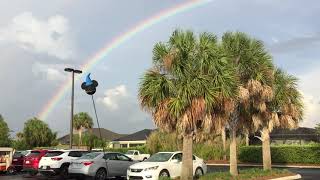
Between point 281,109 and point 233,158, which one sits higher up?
point 281,109

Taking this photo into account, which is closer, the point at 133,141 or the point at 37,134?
the point at 37,134

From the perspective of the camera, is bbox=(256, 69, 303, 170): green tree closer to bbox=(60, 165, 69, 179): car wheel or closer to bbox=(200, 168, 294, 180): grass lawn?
bbox=(200, 168, 294, 180): grass lawn

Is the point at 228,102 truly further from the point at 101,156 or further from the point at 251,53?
the point at 101,156

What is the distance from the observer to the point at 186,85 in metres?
19.2

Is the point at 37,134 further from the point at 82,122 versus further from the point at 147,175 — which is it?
the point at 147,175

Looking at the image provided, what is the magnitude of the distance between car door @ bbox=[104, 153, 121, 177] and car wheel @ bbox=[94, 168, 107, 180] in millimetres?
263

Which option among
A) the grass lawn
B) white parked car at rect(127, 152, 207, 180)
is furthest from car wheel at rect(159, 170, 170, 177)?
the grass lawn

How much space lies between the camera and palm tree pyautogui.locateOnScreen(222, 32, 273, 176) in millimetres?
23844

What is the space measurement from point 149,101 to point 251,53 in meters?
6.83

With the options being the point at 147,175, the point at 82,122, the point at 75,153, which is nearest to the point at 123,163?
the point at 75,153

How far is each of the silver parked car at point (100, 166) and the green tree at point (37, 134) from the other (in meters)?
52.8

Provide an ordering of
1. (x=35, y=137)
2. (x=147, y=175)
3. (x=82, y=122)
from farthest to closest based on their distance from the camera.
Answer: (x=82, y=122) → (x=35, y=137) → (x=147, y=175)

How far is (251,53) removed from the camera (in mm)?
23938

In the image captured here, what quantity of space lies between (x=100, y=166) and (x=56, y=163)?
3438mm
